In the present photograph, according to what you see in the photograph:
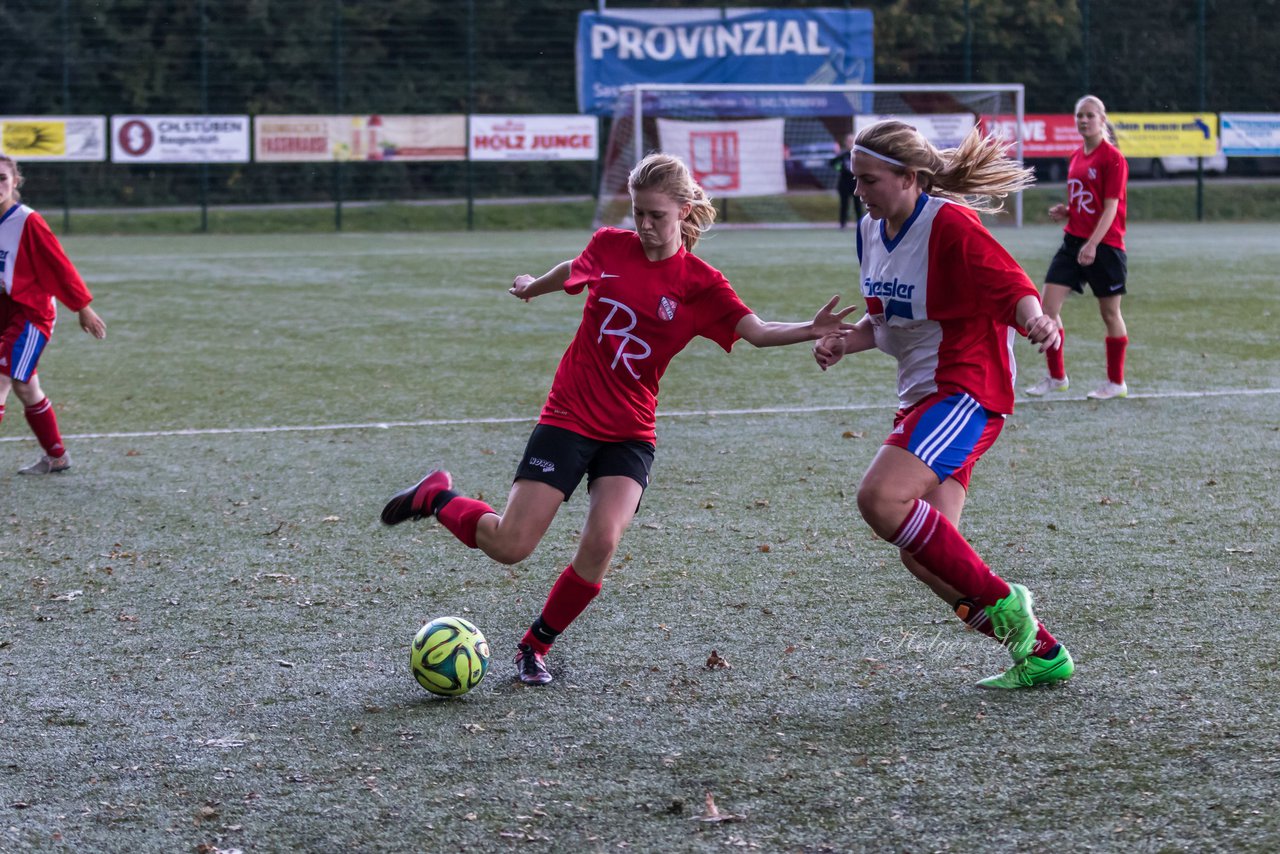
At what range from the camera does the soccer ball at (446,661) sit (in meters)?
4.11

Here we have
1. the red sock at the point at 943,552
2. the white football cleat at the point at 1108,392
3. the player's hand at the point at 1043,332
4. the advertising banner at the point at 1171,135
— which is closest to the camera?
the player's hand at the point at 1043,332

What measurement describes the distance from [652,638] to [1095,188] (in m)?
6.31

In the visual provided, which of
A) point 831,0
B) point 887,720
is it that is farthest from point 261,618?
point 831,0

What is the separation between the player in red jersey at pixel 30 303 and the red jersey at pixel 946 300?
4622 mm

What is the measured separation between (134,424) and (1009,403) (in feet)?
20.4

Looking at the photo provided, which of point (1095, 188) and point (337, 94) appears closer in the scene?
point (1095, 188)

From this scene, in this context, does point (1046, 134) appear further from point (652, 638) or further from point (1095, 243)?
point (652, 638)

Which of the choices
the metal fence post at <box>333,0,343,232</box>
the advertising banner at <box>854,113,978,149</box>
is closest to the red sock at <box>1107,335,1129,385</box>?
the advertising banner at <box>854,113,978,149</box>

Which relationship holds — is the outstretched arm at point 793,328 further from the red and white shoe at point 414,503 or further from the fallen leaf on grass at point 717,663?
the red and white shoe at point 414,503

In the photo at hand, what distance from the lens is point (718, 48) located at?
30.4 metres

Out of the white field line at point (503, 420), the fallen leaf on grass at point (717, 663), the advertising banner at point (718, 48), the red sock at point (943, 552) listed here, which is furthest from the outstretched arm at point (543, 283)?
the advertising banner at point (718, 48)

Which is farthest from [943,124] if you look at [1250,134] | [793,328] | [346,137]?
[793,328]

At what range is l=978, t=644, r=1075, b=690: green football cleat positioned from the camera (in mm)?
4102

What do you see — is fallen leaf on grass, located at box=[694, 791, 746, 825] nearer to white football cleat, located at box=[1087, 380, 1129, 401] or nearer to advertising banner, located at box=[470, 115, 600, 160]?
white football cleat, located at box=[1087, 380, 1129, 401]
